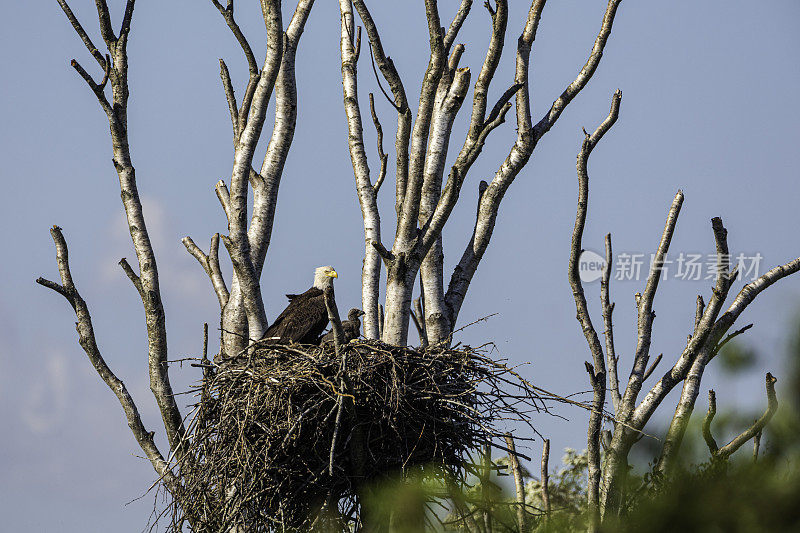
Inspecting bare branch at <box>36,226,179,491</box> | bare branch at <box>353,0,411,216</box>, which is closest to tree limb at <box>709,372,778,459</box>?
bare branch at <box>353,0,411,216</box>

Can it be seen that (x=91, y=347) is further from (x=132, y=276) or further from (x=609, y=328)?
(x=609, y=328)

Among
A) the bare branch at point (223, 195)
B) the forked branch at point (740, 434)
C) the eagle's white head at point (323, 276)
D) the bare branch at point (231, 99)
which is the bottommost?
the forked branch at point (740, 434)

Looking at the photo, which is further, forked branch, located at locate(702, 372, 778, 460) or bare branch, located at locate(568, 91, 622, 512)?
bare branch, located at locate(568, 91, 622, 512)

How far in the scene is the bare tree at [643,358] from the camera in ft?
24.6

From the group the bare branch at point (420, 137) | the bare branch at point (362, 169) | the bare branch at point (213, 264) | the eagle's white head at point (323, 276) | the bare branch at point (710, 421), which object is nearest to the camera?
the bare branch at point (710, 421)

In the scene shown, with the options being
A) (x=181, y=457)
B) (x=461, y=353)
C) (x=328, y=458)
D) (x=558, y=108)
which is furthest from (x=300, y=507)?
(x=558, y=108)

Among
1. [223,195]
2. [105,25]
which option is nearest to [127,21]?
[105,25]

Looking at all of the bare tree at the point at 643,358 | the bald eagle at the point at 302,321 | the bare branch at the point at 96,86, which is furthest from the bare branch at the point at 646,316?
the bare branch at the point at 96,86

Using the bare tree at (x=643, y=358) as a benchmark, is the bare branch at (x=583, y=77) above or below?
above

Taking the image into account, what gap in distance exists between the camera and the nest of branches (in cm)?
611

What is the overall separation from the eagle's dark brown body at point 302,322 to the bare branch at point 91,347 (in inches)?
57.8

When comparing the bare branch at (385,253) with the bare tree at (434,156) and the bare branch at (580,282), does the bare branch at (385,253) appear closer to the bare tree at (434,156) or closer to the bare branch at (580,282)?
the bare tree at (434,156)

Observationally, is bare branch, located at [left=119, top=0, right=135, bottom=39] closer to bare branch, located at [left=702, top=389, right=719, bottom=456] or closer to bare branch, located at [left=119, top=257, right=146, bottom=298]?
bare branch, located at [left=119, top=257, right=146, bottom=298]

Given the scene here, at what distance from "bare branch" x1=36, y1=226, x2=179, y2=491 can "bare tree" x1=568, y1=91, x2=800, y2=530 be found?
3.97 m
